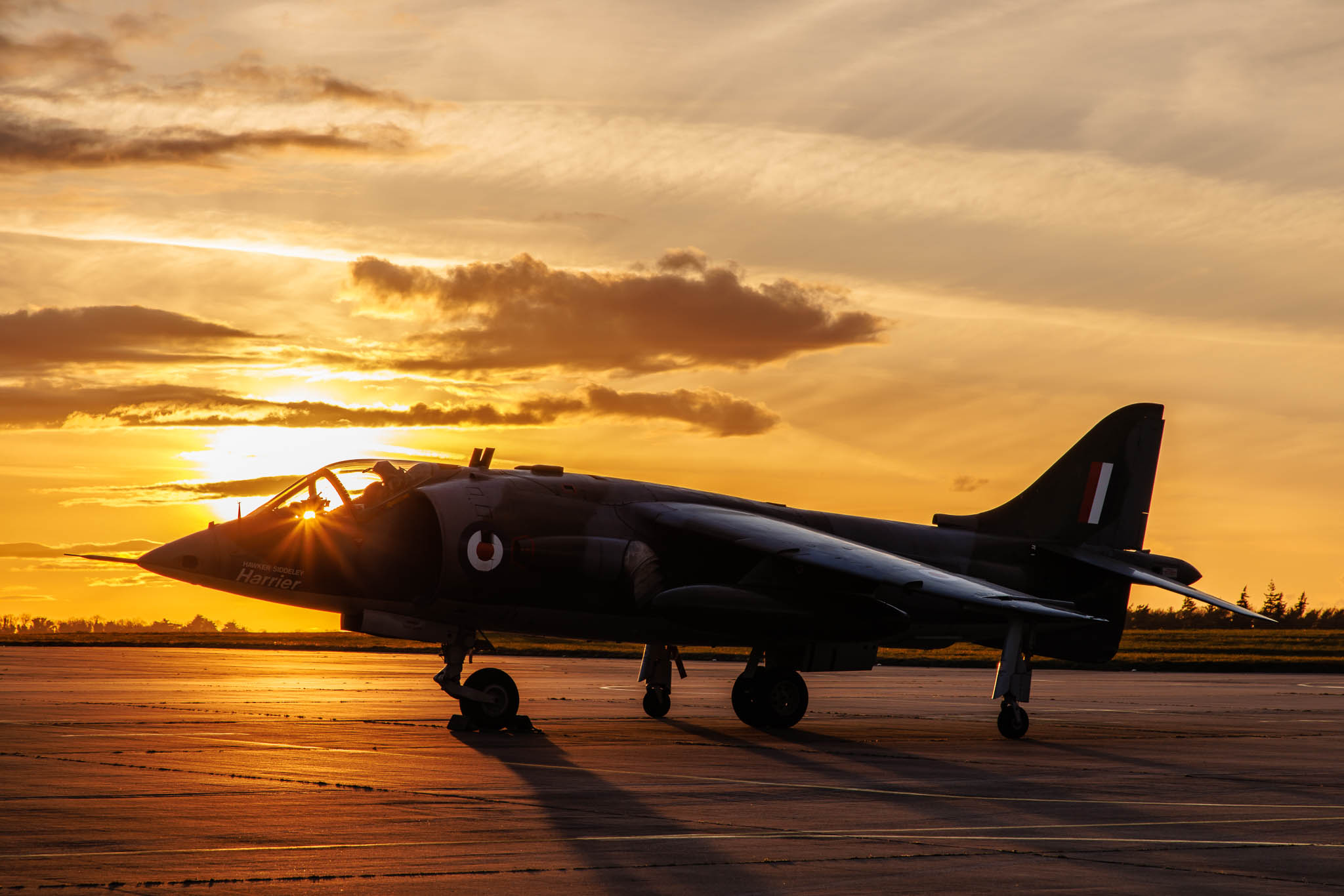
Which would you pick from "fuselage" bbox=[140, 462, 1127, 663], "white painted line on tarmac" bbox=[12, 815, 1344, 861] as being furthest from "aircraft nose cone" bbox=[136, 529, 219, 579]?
"white painted line on tarmac" bbox=[12, 815, 1344, 861]

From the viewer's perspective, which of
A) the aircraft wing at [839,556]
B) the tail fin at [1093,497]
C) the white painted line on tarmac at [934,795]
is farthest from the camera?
the tail fin at [1093,497]

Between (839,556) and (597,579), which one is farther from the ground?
(839,556)

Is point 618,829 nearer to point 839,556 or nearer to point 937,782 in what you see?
point 937,782

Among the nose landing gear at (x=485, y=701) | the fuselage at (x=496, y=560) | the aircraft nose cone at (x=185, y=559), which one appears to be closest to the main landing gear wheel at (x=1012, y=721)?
the fuselage at (x=496, y=560)

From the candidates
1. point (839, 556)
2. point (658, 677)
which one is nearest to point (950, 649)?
point (658, 677)

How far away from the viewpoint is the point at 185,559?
19578 millimetres

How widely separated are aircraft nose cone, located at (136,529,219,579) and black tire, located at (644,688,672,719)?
7362 mm

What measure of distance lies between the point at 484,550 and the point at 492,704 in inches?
86.0

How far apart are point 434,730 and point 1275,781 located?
10.7m

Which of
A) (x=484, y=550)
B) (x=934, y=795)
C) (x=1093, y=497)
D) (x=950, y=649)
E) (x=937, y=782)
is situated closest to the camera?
(x=934, y=795)

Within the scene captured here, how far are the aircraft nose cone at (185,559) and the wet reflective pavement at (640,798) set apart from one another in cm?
210

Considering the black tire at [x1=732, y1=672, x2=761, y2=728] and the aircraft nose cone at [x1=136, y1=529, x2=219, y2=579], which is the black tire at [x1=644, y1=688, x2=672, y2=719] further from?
the aircraft nose cone at [x1=136, y1=529, x2=219, y2=579]

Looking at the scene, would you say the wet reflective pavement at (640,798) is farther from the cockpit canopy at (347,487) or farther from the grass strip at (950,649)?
the grass strip at (950,649)

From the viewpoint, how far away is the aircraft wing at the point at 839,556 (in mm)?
18688
